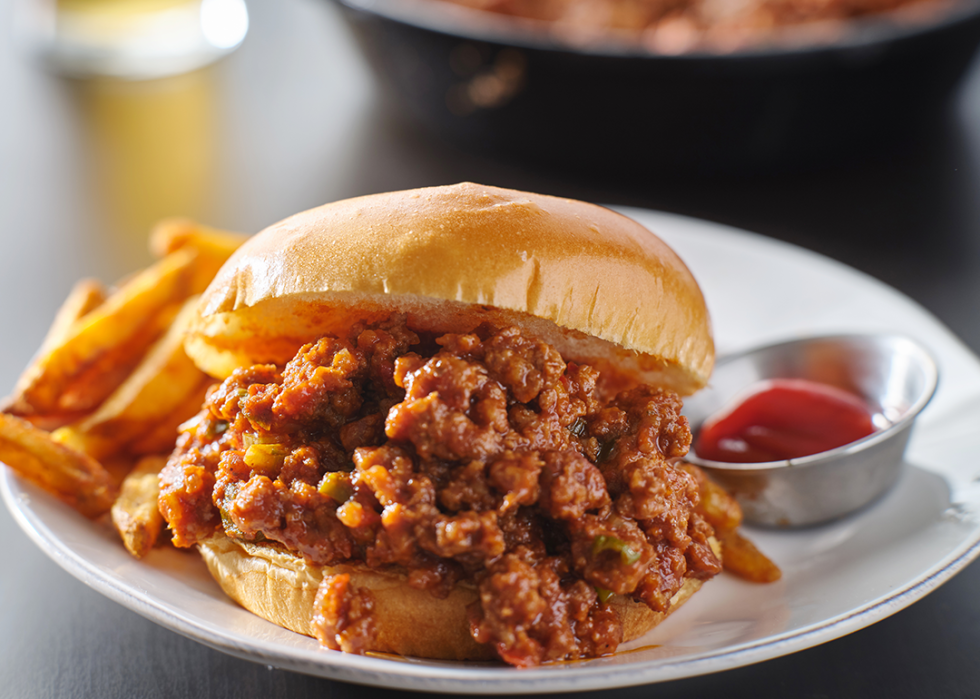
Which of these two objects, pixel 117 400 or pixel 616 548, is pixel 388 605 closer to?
pixel 616 548

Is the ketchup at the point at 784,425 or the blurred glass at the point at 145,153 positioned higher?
the blurred glass at the point at 145,153

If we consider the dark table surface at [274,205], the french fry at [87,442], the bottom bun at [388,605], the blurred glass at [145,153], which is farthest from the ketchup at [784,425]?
the blurred glass at [145,153]

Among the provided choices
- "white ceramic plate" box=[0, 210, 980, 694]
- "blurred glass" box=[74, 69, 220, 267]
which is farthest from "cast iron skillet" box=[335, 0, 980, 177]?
"blurred glass" box=[74, 69, 220, 267]

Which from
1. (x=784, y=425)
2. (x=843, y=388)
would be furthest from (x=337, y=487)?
(x=843, y=388)

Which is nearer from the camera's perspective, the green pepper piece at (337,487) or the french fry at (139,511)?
the green pepper piece at (337,487)

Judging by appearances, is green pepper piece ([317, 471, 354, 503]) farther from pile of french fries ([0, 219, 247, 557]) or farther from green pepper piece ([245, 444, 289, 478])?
pile of french fries ([0, 219, 247, 557])

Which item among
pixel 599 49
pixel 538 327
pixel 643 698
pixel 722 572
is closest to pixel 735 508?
pixel 722 572

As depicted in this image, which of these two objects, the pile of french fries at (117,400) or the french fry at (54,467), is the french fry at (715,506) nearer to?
the pile of french fries at (117,400)
